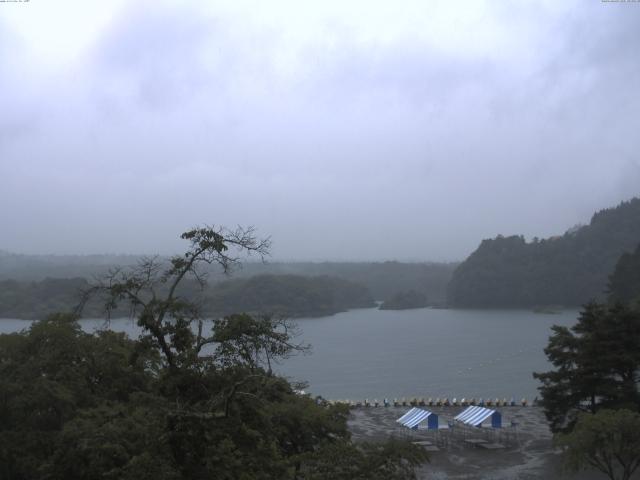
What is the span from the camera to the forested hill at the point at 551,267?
197 feet

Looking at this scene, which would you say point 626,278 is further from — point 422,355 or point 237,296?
point 237,296

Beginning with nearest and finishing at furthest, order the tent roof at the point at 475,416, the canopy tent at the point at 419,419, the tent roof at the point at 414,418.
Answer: the tent roof at the point at 475,416, the canopy tent at the point at 419,419, the tent roof at the point at 414,418

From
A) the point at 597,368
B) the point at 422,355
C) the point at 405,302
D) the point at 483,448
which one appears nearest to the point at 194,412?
the point at 597,368

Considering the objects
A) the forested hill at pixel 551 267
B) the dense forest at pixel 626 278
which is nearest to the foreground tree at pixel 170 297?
the dense forest at pixel 626 278

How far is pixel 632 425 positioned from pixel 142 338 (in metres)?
7.46

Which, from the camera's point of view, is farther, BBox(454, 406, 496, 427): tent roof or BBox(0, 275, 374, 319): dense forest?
BBox(0, 275, 374, 319): dense forest

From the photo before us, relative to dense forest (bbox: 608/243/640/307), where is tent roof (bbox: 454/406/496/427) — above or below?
below

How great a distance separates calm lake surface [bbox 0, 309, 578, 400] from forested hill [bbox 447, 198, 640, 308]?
3.82m

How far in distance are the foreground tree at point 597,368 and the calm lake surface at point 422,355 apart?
28.4 ft

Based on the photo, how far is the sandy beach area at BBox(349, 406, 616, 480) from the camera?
11992 mm

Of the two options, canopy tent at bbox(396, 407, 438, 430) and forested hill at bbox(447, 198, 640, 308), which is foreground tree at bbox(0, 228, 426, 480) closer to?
canopy tent at bbox(396, 407, 438, 430)

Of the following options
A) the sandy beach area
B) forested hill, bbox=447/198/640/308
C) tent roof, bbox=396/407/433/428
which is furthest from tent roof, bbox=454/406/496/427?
forested hill, bbox=447/198/640/308

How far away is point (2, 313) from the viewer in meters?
51.9

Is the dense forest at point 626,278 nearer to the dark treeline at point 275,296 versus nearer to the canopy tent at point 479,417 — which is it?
the dark treeline at point 275,296
